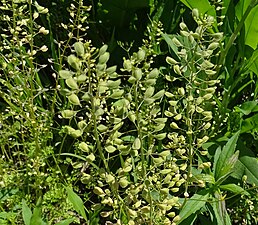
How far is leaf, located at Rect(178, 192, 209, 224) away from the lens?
1.88m

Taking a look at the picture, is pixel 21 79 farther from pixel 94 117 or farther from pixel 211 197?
pixel 94 117

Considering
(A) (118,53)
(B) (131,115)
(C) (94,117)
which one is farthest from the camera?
(A) (118,53)

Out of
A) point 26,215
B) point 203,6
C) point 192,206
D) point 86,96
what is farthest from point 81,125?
point 203,6

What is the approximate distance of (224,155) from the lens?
2.00 m

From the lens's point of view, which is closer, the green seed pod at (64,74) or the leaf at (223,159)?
the green seed pod at (64,74)

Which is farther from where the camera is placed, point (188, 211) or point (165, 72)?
point (165, 72)

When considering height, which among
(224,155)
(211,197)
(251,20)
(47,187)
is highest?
(251,20)

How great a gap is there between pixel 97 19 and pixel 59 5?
0.22m

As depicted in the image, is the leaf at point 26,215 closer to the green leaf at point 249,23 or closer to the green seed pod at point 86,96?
the green seed pod at point 86,96

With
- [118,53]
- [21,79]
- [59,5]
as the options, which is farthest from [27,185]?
[59,5]

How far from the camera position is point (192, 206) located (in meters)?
1.91

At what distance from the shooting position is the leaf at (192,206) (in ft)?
6.18

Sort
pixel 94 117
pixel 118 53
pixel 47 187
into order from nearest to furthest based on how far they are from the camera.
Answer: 1. pixel 94 117
2. pixel 47 187
3. pixel 118 53

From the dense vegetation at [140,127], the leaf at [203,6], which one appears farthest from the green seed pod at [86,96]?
the leaf at [203,6]
